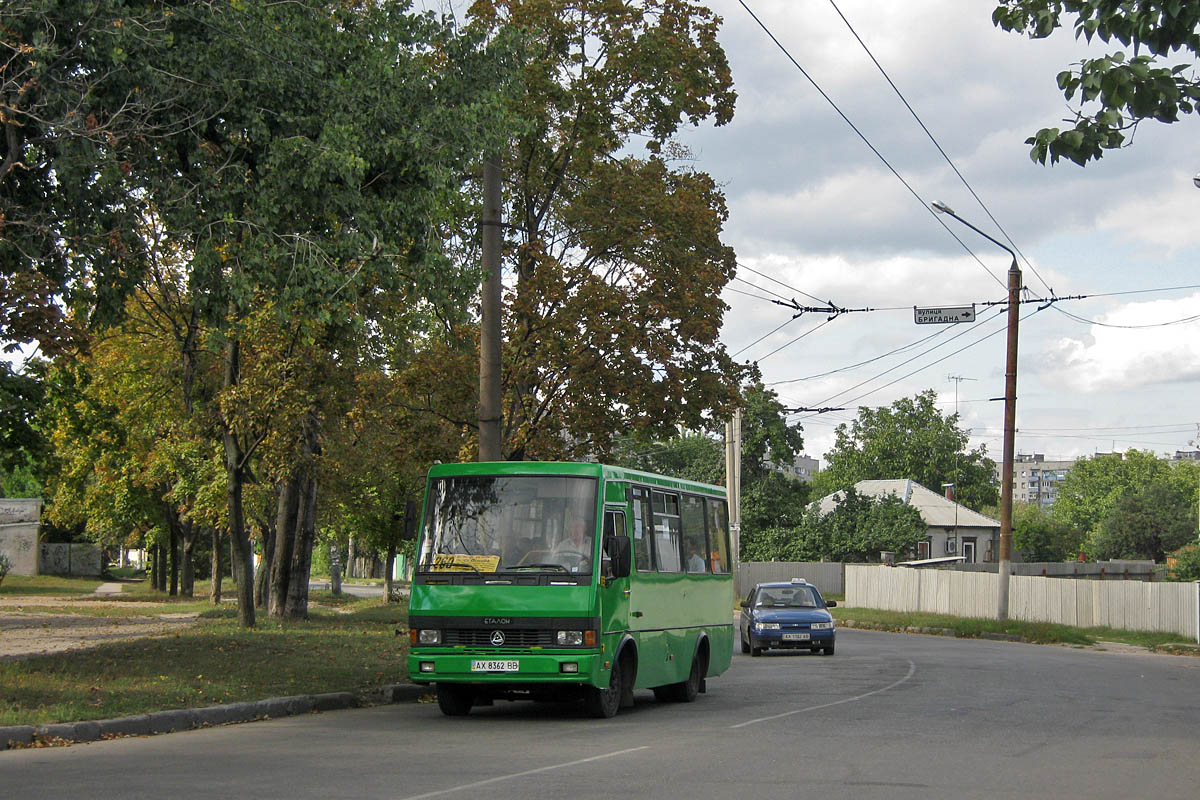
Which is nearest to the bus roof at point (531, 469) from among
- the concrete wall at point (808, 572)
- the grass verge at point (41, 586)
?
the grass verge at point (41, 586)

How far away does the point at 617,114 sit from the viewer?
2600cm

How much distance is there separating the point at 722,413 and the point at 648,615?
34.1ft

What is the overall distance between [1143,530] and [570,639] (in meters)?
108

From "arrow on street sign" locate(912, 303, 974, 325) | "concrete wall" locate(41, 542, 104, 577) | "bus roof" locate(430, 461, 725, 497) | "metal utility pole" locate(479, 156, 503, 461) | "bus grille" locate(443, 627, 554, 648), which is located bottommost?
"concrete wall" locate(41, 542, 104, 577)

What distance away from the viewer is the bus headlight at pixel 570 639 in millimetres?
14297

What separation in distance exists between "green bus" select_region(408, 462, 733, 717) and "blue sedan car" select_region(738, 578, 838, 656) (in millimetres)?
12962

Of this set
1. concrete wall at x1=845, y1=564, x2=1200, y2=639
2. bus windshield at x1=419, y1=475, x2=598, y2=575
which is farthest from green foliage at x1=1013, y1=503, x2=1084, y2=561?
bus windshield at x1=419, y1=475, x2=598, y2=575

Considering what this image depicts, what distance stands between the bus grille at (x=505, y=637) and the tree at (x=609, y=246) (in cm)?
1026

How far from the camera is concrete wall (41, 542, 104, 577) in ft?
266

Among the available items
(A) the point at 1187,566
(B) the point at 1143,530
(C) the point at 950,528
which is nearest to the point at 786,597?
(A) the point at 1187,566

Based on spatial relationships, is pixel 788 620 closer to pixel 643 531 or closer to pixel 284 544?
pixel 284 544

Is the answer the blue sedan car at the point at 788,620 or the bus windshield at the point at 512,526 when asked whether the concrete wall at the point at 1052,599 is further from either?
the bus windshield at the point at 512,526

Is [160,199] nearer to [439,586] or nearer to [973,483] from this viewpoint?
[439,586]

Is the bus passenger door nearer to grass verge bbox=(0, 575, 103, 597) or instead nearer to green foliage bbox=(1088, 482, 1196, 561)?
grass verge bbox=(0, 575, 103, 597)
